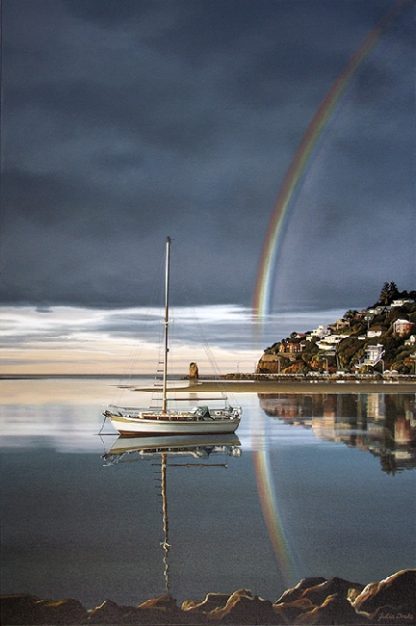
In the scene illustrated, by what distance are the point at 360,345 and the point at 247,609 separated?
59.4m

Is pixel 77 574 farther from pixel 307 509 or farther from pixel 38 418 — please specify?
pixel 38 418

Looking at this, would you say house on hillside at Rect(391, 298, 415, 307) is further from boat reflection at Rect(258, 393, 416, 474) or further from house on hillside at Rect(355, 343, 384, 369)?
boat reflection at Rect(258, 393, 416, 474)

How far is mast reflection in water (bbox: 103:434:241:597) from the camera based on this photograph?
10.6 m

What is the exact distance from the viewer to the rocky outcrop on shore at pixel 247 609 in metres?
3.81

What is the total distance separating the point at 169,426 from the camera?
13.8 m

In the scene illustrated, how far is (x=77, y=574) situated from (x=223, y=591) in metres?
0.93

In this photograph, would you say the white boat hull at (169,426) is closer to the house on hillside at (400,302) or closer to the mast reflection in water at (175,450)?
the mast reflection in water at (175,450)

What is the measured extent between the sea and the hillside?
43172 mm

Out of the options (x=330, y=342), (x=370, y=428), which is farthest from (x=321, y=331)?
(x=370, y=428)

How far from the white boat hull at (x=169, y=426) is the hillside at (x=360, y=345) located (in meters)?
40.7

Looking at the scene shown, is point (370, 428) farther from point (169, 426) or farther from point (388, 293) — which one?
point (388, 293)

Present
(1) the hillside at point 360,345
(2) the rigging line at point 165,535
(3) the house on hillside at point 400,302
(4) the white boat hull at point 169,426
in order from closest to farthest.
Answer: (2) the rigging line at point 165,535, (4) the white boat hull at point 169,426, (1) the hillside at point 360,345, (3) the house on hillside at point 400,302

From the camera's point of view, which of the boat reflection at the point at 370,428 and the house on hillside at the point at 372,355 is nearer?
the boat reflection at the point at 370,428

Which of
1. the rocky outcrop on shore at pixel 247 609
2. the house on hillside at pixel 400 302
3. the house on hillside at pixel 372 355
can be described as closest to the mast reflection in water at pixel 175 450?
the rocky outcrop on shore at pixel 247 609
